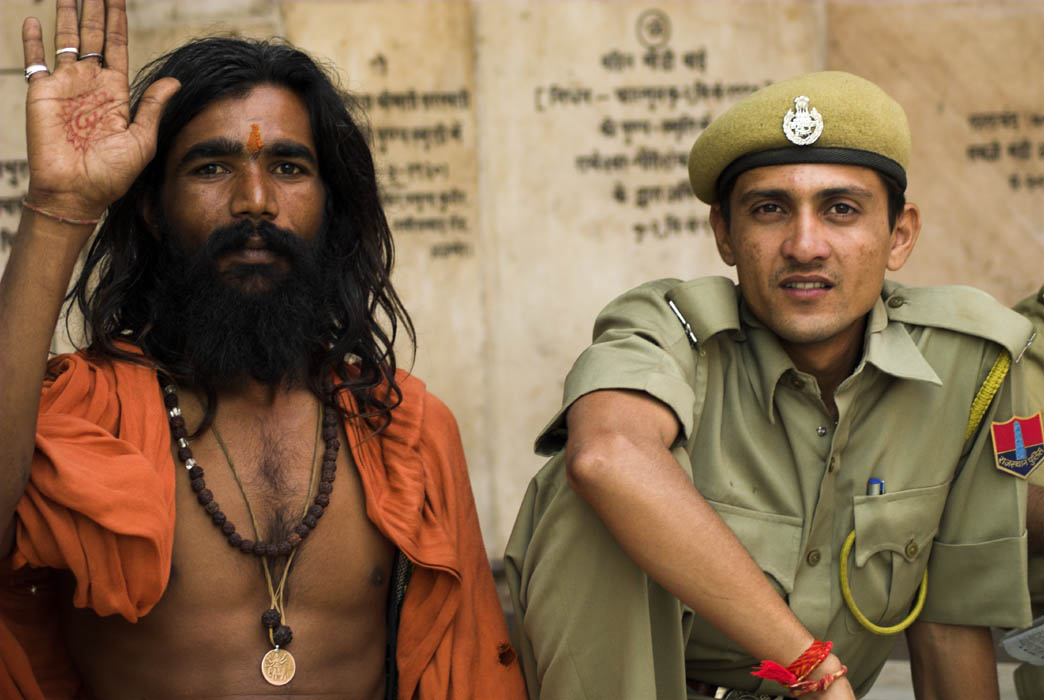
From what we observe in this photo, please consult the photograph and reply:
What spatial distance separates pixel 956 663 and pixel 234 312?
2106 mm

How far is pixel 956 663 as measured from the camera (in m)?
3.18

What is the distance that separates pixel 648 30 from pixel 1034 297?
7.92ft

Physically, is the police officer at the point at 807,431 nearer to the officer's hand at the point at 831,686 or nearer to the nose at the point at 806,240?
the nose at the point at 806,240

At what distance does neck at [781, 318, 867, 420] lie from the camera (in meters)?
3.13

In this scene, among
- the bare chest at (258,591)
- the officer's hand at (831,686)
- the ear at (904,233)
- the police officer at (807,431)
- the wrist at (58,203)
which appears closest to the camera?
the wrist at (58,203)

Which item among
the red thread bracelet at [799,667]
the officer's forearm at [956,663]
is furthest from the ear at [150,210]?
the officer's forearm at [956,663]

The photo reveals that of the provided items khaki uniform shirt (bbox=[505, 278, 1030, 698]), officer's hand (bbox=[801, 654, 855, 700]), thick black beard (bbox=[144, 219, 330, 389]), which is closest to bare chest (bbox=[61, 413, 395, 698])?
thick black beard (bbox=[144, 219, 330, 389])

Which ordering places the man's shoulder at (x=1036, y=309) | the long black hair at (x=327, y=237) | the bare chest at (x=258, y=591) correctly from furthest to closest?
the man's shoulder at (x=1036, y=309) → the long black hair at (x=327, y=237) → the bare chest at (x=258, y=591)

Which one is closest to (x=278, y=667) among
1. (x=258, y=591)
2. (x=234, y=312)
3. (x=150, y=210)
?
(x=258, y=591)

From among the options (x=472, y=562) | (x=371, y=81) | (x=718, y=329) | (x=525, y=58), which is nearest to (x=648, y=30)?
(x=525, y=58)

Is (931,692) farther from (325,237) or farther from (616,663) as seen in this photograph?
(325,237)

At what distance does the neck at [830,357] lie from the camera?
3131 mm

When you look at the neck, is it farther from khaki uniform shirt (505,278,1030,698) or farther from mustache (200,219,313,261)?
mustache (200,219,313,261)

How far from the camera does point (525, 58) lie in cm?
543
